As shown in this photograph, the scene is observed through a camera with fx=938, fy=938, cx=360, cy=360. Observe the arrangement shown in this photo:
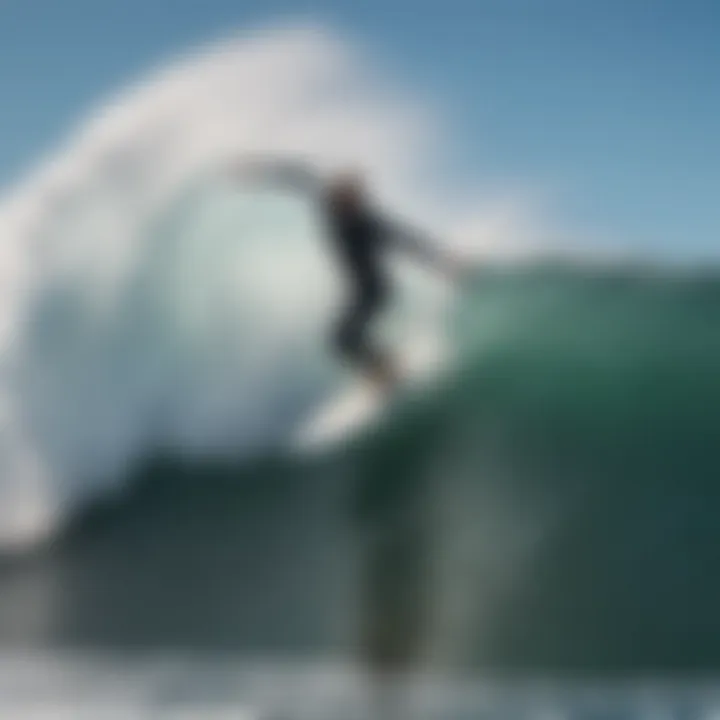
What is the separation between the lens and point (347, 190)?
51.8 inches

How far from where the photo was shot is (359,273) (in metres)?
1.31

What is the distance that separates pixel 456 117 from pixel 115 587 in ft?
2.65

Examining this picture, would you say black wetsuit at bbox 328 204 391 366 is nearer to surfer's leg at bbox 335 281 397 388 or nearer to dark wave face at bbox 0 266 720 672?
surfer's leg at bbox 335 281 397 388

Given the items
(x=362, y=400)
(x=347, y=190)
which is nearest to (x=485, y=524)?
(x=362, y=400)

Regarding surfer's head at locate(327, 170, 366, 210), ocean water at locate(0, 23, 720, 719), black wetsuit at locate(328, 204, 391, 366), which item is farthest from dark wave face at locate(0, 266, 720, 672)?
surfer's head at locate(327, 170, 366, 210)

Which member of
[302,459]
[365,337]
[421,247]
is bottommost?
[302,459]

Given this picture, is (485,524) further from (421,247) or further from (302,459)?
(421,247)

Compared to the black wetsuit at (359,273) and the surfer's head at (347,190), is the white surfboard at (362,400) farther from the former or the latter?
the surfer's head at (347,190)

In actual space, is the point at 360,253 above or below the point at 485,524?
Answer: above

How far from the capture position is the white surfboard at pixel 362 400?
1.28 meters

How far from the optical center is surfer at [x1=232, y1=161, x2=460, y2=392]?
129cm

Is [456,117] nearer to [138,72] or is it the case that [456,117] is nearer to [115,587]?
[138,72]

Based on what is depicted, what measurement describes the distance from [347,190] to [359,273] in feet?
0.39

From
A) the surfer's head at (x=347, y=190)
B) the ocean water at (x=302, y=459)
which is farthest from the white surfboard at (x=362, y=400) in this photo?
the surfer's head at (x=347, y=190)
